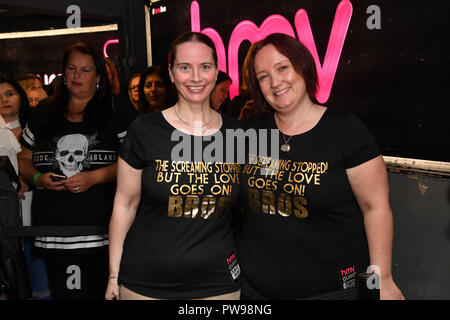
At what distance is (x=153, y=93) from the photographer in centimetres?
450

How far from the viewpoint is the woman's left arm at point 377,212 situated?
5.56 ft

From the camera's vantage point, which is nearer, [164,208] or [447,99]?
[164,208]

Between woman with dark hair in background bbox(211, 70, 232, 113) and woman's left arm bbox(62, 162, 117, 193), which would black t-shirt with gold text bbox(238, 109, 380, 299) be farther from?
woman with dark hair in background bbox(211, 70, 232, 113)

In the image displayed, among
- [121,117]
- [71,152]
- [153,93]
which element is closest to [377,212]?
[121,117]

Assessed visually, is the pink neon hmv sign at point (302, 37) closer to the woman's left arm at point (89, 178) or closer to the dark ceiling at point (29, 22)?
the woman's left arm at point (89, 178)

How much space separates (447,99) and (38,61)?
7188 mm

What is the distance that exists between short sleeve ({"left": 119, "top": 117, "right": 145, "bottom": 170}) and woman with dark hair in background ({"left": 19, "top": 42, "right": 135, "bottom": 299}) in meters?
0.79

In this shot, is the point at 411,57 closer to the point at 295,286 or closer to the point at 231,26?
the point at 295,286

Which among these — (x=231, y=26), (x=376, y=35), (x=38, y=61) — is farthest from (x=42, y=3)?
(x=376, y=35)

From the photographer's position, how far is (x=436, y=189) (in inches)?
114

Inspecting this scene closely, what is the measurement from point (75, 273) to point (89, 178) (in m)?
0.57

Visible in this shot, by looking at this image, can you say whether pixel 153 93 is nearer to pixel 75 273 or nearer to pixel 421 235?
pixel 75 273

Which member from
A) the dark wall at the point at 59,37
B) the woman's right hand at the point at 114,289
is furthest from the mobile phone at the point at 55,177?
the dark wall at the point at 59,37

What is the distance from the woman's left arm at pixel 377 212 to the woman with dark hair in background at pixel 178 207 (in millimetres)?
509
